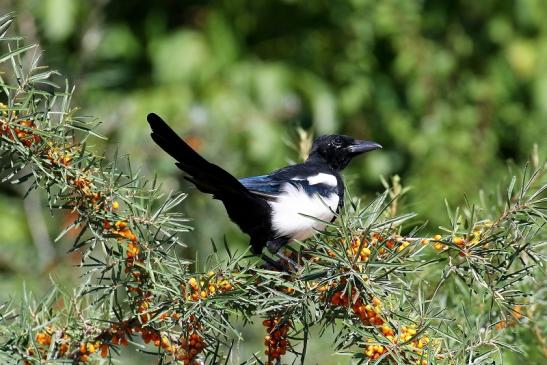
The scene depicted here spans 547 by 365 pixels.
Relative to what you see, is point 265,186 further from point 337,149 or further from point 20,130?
point 20,130

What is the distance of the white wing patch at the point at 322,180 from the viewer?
192 cm

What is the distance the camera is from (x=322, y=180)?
194 cm

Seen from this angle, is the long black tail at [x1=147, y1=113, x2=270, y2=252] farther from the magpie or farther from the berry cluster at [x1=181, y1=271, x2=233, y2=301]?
the berry cluster at [x1=181, y1=271, x2=233, y2=301]

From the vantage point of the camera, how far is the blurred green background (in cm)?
403

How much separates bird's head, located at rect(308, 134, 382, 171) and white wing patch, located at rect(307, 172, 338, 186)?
0.17 metres

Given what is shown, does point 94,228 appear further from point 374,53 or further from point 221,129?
point 374,53

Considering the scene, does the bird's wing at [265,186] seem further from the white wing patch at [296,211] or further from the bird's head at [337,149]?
the bird's head at [337,149]

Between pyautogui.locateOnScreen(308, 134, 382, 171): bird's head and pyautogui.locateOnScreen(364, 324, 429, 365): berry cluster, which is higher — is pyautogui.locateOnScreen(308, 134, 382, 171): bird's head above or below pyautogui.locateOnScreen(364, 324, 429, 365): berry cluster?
above

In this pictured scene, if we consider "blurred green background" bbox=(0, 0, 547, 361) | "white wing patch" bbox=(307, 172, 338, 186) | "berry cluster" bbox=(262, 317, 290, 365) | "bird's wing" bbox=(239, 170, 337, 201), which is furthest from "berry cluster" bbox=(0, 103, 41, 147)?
"blurred green background" bbox=(0, 0, 547, 361)

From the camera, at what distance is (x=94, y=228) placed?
3.70ft

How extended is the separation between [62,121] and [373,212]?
420 millimetres

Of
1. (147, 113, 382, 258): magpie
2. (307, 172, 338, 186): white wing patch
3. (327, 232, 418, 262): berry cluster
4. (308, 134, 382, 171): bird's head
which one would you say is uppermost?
(308, 134, 382, 171): bird's head

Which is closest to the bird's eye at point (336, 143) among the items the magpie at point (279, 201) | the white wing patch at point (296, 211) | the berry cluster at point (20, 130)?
the magpie at point (279, 201)

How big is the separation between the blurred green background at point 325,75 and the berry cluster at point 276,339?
267 centimetres
